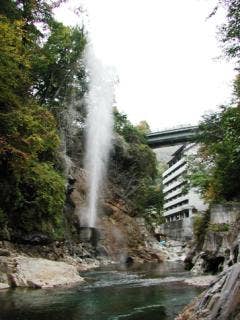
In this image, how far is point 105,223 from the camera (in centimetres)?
4175

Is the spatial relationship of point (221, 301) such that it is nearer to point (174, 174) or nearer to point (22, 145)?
point (22, 145)

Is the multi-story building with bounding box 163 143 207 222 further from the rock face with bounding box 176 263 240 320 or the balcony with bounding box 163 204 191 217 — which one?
the rock face with bounding box 176 263 240 320

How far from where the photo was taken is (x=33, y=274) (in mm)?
17453

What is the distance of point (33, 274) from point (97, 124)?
1264 inches

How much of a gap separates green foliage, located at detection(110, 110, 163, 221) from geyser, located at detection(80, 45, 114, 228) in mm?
2040

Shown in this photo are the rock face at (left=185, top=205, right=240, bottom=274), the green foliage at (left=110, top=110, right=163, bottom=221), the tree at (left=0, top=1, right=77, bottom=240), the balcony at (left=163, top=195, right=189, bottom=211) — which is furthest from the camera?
the balcony at (left=163, top=195, right=189, bottom=211)

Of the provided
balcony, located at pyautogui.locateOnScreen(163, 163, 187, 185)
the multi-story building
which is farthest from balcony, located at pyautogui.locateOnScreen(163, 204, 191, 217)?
balcony, located at pyautogui.locateOnScreen(163, 163, 187, 185)

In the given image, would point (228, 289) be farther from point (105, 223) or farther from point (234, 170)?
point (105, 223)

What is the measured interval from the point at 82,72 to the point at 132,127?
43.8 feet

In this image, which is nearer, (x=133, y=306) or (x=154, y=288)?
(x=133, y=306)

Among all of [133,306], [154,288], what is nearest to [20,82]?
[154,288]

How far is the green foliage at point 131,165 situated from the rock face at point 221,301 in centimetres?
3984

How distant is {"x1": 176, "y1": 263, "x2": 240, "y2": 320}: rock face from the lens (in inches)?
258

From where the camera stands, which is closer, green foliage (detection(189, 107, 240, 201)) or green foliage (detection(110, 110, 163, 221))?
green foliage (detection(189, 107, 240, 201))
